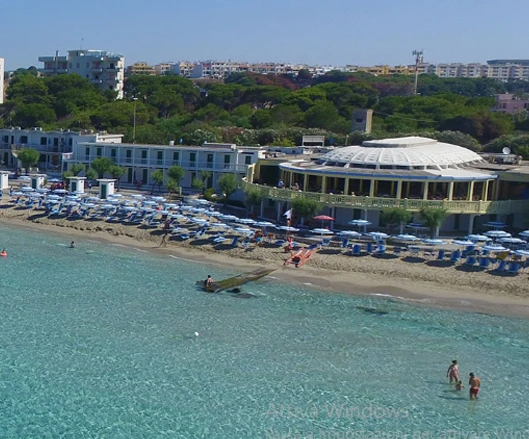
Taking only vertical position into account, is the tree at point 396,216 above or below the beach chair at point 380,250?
above

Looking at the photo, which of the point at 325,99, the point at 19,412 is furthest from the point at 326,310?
the point at 325,99

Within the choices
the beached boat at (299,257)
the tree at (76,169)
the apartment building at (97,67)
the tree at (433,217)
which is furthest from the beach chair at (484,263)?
the apartment building at (97,67)

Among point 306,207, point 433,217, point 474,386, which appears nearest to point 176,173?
point 306,207

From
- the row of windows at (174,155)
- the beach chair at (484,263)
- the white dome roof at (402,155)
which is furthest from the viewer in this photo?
the row of windows at (174,155)

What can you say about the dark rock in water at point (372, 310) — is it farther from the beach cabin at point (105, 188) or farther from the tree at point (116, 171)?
the tree at point (116, 171)

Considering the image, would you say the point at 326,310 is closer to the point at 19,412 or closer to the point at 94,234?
the point at 19,412

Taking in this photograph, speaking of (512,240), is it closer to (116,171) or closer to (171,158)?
(171,158)

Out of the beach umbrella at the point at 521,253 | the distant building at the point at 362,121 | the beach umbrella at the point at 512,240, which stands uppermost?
the distant building at the point at 362,121
